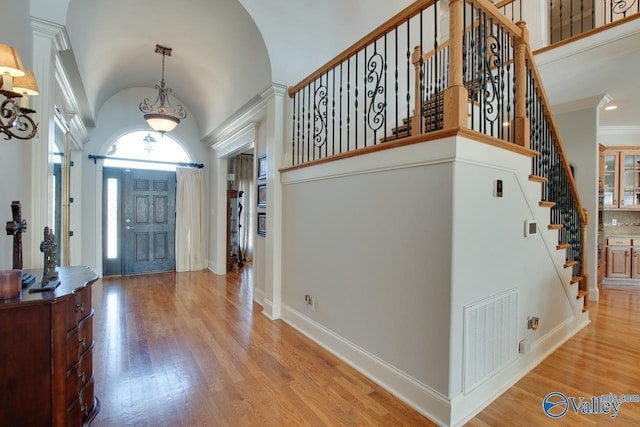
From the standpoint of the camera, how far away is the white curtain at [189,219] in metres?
6.34

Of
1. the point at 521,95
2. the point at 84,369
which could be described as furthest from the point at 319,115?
the point at 84,369

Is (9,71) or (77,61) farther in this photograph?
(77,61)

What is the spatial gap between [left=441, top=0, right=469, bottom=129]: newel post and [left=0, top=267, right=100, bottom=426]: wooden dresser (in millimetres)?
2336

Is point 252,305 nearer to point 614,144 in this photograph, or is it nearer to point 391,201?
point 391,201

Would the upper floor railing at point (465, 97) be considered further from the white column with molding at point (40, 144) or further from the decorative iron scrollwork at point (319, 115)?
the white column with molding at point (40, 144)

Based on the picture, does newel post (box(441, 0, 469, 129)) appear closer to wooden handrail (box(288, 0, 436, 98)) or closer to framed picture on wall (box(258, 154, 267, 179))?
wooden handrail (box(288, 0, 436, 98))

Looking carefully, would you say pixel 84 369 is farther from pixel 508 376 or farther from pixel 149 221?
pixel 149 221

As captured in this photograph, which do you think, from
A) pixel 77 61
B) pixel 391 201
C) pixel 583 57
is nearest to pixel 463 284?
pixel 391 201

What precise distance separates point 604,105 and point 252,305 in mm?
6113

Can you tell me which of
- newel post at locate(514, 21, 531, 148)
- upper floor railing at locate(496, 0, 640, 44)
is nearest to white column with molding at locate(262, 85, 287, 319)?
newel post at locate(514, 21, 531, 148)

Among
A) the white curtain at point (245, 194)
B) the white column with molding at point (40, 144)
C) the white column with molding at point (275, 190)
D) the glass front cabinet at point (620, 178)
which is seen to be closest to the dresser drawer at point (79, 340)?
the white column with molding at point (40, 144)

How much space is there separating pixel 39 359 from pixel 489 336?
2613 millimetres

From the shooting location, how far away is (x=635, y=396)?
2.16 metres

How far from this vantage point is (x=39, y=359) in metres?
1.41
